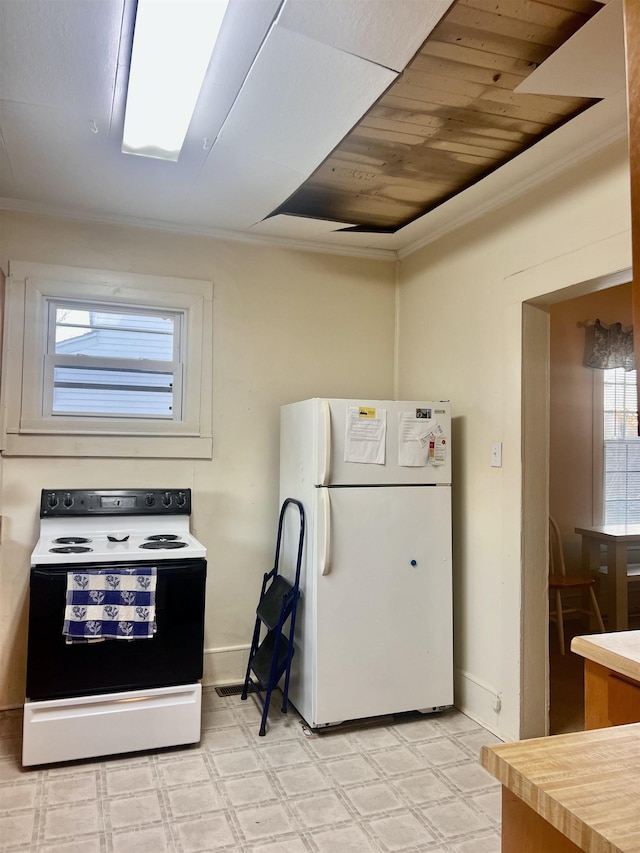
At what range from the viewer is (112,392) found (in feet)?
10.7

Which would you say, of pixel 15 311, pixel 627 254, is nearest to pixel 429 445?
pixel 627 254

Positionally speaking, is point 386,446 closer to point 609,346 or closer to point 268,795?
point 268,795

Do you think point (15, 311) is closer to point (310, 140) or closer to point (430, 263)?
point (310, 140)

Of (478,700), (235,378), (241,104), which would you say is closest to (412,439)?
(235,378)

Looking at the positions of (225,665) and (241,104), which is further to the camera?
(225,665)

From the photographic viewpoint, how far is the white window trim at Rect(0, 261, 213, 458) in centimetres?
304

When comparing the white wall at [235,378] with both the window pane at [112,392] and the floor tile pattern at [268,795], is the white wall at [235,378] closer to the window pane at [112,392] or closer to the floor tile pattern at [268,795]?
the window pane at [112,392]

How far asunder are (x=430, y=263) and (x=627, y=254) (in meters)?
1.41

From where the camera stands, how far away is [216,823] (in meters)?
2.16

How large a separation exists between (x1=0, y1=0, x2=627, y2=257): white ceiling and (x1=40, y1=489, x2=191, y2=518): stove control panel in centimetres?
141

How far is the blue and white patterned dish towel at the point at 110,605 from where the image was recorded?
8.19 feet

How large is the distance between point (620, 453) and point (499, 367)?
237 cm

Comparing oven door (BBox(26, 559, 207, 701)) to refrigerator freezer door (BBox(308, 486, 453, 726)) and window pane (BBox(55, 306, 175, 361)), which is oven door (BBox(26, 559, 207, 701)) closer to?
refrigerator freezer door (BBox(308, 486, 453, 726))

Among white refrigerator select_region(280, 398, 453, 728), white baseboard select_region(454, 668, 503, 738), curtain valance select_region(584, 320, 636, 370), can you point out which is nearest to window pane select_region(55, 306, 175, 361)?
white refrigerator select_region(280, 398, 453, 728)
